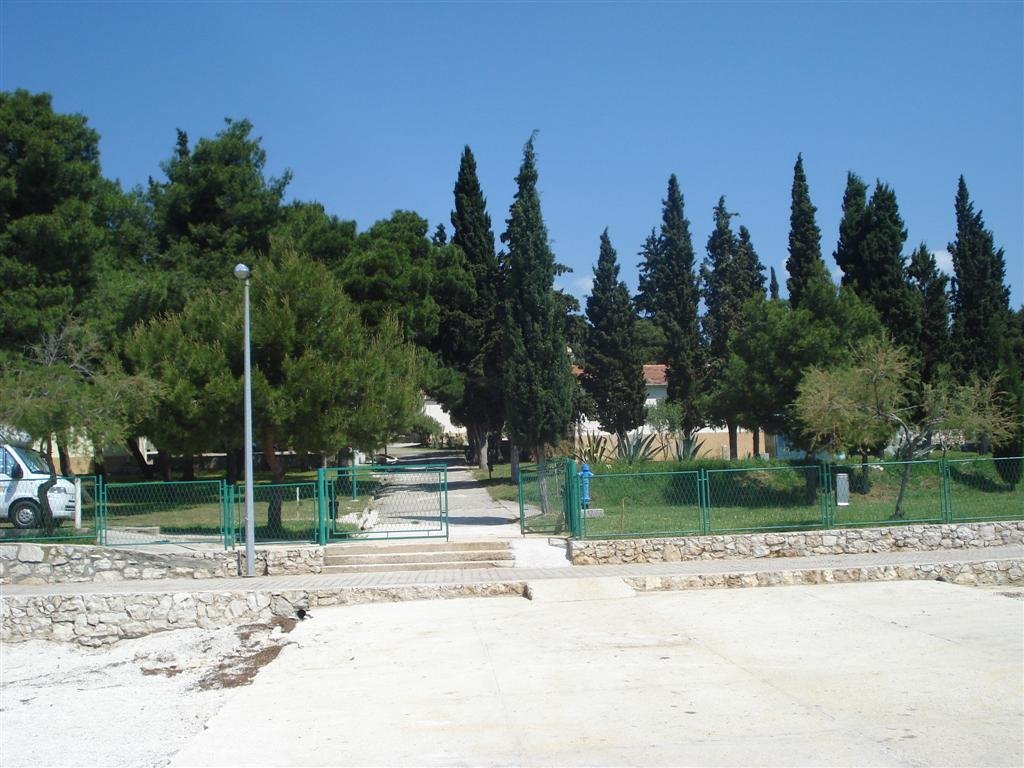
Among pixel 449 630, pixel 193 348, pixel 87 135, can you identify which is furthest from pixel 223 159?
pixel 449 630

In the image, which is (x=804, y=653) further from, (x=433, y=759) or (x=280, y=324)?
(x=280, y=324)

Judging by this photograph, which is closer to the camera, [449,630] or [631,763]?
[631,763]

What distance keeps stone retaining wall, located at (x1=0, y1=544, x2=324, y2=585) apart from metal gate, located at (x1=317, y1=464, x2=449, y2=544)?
0.87 m

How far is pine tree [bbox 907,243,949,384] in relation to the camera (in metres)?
37.8

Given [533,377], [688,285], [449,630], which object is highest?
[688,285]

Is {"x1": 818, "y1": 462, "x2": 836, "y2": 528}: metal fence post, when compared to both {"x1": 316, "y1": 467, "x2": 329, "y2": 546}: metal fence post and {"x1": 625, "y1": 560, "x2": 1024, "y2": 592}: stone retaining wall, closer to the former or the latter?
{"x1": 625, "y1": 560, "x2": 1024, "y2": 592}: stone retaining wall

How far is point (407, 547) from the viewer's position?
1669 cm

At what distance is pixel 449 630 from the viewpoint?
12.2 m

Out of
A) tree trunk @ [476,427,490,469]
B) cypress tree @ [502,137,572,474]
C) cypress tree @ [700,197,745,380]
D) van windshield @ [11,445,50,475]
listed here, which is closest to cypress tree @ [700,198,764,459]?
cypress tree @ [700,197,745,380]

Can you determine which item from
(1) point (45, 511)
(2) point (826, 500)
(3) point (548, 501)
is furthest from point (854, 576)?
(1) point (45, 511)

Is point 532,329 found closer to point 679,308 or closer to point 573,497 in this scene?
point 573,497

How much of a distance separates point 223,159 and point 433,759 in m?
29.3

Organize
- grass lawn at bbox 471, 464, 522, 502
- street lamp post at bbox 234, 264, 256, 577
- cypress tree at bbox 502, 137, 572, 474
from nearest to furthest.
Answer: street lamp post at bbox 234, 264, 256, 577
cypress tree at bbox 502, 137, 572, 474
grass lawn at bbox 471, 464, 522, 502

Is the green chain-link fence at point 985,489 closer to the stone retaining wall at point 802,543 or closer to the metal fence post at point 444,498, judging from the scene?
the stone retaining wall at point 802,543
